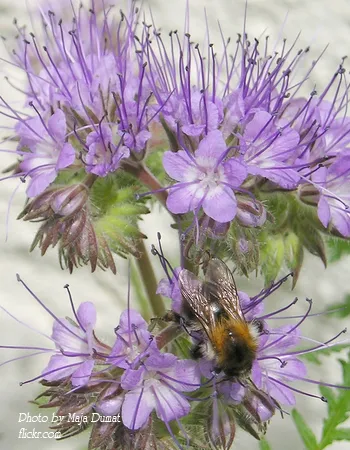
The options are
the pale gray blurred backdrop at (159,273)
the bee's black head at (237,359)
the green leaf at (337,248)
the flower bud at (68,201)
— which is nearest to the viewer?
the bee's black head at (237,359)

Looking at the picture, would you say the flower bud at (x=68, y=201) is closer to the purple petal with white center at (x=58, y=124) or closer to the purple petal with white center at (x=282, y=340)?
the purple petal with white center at (x=58, y=124)

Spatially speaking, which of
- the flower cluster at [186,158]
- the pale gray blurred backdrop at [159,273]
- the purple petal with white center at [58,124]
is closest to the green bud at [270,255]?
the flower cluster at [186,158]

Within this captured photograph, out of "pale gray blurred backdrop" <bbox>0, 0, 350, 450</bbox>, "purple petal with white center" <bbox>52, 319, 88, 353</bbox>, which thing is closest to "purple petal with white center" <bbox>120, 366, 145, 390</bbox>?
"purple petal with white center" <bbox>52, 319, 88, 353</bbox>

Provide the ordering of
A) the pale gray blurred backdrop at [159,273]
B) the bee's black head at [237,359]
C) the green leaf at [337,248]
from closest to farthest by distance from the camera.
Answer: the bee's black head at [237,359], the green leaf at [337,248], the pale gray blurred backdrop at [159,273]

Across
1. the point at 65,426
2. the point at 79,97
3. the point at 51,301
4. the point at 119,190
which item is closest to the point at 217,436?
the point at 65,426

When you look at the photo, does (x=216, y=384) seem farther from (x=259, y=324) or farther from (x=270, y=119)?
(x=270, y=119)

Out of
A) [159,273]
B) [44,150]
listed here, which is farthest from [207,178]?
[159,273]

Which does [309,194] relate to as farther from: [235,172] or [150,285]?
[150,285]
